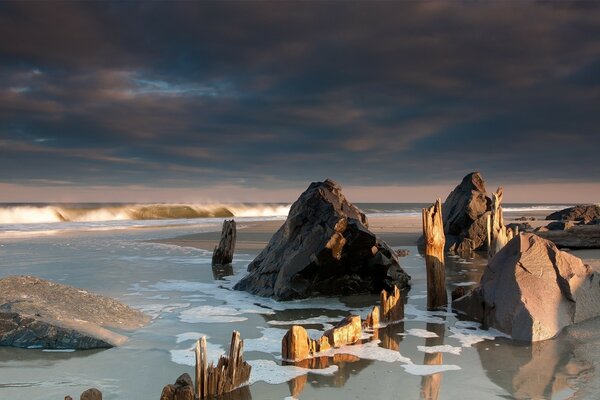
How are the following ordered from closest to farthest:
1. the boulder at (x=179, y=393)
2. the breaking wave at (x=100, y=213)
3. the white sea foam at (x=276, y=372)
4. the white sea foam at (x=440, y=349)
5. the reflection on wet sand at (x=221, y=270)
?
the boulder at (x=179, y=393)
the white sea foam at (x=276, y=372)
the white sea foam at (x=440, y=349)
the reflection on wet sand at (x=221, y=270)
the breaking wave at (x=100, y=213)

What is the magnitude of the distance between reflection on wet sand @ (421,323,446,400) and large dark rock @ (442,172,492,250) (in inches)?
446

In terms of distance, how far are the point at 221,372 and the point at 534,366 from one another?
3.60 meters

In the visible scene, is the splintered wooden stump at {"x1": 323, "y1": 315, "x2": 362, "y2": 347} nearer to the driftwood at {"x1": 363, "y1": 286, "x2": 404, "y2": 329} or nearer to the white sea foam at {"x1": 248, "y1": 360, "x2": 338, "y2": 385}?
the white sea foam at {"x1": 248, "y1": 360, "x2": 338, "y2": 385}

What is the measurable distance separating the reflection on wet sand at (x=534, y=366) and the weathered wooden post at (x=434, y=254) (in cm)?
217

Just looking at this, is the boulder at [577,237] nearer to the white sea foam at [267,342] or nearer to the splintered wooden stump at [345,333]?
the splintered wooden stump at [345,333]

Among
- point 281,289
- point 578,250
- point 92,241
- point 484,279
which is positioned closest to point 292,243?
point 281,289

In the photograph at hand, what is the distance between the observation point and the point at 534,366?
5836mm

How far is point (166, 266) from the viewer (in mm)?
14828

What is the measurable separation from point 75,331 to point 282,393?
10.9 feet

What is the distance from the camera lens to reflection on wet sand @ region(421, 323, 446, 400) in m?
5.05

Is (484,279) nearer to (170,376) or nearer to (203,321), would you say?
(203,321)

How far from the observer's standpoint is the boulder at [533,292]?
7184 millimetres

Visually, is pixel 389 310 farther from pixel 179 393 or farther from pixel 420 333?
pixel 179 393

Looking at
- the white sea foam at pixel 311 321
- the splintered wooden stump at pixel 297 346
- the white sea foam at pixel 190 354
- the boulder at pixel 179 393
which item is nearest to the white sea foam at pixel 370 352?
the splintered wooden stump at pixel 297 346
